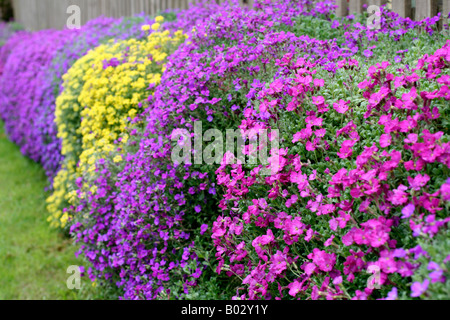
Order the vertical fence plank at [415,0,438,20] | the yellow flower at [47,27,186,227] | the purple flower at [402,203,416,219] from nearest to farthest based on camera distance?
the purple flower at [402,203,416,219]
the vertical fence plank at [415,0,438,20]
the yellow flower at [47,27,186,227]

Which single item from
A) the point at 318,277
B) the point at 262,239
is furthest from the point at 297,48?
the point at 318,277

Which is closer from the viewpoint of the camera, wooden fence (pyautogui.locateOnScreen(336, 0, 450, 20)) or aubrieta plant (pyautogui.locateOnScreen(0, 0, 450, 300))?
aubrieta plant (pyautogui.locateOnScreen(0, 0, 450, 300))

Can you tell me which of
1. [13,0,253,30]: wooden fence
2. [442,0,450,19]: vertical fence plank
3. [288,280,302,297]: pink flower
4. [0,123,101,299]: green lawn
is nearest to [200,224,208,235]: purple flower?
[288,280,302,297]: pink flower

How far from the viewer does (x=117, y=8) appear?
7902 mm

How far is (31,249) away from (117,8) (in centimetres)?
459

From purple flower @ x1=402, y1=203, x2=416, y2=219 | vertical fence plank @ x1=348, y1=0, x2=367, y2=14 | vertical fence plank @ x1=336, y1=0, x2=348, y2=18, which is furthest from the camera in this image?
vertical fence plank @ x1=336, y1=0, x2=348, y2=18

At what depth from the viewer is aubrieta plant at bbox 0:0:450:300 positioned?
6.07 ft

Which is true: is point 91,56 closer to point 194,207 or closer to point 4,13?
point 194,207

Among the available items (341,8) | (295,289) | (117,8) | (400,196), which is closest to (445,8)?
(341,8)

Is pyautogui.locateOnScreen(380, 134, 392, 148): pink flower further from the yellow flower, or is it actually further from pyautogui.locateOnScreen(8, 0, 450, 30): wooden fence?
the yellow flower

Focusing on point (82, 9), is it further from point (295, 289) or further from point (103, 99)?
point (295, 289)

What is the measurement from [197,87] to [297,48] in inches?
26.1
